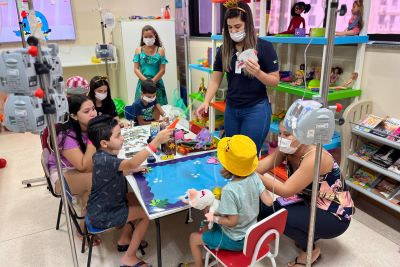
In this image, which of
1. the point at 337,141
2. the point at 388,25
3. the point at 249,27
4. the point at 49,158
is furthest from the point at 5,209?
the point at 388,25

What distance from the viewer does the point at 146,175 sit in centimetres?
186

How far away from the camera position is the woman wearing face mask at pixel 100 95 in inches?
99.3

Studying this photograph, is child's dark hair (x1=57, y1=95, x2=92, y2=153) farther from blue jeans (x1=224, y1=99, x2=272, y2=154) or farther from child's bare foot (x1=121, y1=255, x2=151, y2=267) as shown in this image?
blue jeans (x1=224, y1=99, x2=272, y2=154)

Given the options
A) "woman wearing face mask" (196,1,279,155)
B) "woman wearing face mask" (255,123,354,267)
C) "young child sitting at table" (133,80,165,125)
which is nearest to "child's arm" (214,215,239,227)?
"woman wearing face mask" (255,123,354,267)

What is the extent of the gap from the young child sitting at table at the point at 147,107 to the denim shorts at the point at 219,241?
1.57m

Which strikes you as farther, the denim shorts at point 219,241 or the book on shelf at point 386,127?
the book on shelf at point 386,127

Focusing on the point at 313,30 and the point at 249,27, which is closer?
the point at 249,27

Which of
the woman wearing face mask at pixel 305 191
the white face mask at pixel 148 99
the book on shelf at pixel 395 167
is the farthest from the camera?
the white face mask at pixel 148 99

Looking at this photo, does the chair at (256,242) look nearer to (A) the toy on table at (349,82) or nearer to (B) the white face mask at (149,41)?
(A) the toy on table at (349,82)

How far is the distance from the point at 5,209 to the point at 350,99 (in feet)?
9.74

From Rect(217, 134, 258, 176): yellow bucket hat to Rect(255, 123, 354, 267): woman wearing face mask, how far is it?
31 cm

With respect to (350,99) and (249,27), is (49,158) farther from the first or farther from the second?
(350,99)

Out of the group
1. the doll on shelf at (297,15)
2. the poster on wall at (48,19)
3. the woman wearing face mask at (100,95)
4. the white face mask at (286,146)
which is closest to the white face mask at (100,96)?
the woman wearing face mask at (100,95)

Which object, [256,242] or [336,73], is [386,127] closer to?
[336,73]
